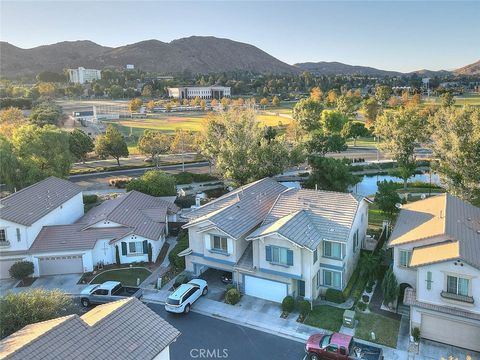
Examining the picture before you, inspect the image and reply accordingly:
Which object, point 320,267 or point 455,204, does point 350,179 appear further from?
point 320,267

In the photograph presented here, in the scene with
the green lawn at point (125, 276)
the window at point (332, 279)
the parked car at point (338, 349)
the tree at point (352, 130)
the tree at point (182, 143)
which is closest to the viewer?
the parked car at point (338, 349)

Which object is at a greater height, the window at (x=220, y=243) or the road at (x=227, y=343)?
the window at (x=220, y=243)

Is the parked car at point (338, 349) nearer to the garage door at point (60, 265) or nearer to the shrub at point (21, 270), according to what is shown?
the garage door at point (60, 265)

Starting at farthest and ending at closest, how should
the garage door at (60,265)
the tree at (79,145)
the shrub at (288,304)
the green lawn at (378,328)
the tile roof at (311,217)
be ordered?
the tree at (79,145), the garage door at (60,265), the tile roof at (311,217), the shrub at (288,304), the green lawn at (378,328)

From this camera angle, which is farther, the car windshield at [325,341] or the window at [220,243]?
the window at [220,243]

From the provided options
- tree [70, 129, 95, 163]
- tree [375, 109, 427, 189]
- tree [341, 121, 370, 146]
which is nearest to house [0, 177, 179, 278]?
tree [70, 129, 95, 163]

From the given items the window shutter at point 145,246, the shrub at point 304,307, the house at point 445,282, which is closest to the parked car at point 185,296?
the shrub at point 304,307
